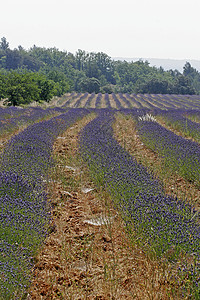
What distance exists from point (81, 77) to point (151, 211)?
57.4 metres

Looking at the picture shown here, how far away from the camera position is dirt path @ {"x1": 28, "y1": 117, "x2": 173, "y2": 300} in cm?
207

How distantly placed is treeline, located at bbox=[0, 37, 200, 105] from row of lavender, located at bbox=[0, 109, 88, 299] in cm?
1518

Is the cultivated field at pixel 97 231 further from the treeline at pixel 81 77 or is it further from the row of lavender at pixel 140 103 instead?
the row of lavender at pixel 140 103

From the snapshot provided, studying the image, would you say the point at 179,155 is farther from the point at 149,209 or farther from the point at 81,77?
the point at 81,77

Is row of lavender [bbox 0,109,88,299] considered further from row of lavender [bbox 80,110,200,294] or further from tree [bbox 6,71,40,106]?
tree [bbox 6,71,40,106]

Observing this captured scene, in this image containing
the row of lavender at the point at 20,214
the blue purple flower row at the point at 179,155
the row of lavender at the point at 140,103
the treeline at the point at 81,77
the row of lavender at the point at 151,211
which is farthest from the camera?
the row of lavender at the point at 140,103

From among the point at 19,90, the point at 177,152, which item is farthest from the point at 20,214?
the point at 19,90

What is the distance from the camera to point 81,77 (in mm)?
57344

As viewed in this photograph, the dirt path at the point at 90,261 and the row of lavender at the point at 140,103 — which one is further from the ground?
the row of lavender at the point at 140,103

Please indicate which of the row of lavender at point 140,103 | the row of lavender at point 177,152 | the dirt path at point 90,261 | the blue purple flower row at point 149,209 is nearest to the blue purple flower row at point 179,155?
the row of lavender at point 177,152

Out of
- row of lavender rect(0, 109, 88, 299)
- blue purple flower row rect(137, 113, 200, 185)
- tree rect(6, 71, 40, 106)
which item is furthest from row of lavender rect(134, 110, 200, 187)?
tree rect(6, 71, 40, 106)

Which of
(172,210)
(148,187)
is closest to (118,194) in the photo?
(148,187)

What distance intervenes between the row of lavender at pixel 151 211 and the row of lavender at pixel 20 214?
87 cm

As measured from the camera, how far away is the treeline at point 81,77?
19.6m
